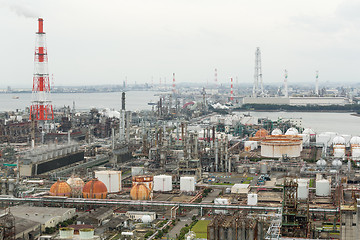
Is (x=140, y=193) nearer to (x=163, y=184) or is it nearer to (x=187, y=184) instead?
(x=163, y=184)

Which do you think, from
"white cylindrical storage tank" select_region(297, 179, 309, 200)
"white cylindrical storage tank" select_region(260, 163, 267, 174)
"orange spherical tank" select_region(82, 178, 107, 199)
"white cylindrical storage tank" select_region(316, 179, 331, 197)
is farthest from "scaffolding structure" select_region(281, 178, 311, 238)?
"white cylindrical storage tank" select_region(260, 163, 267, 174)

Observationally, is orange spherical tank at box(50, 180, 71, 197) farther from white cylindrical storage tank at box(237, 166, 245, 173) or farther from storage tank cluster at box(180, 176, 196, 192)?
white cylindrical storage tank at box(237, 166, 245, 173)

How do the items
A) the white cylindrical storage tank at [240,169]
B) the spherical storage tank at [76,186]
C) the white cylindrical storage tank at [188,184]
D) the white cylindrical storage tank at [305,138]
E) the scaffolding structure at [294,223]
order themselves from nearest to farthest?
1. the scaffolding structure at [294,223]
2. the spherical storage tank at [76,186]
3. the white cylindrical storage tank at [188,184]
4. the white cylindrical storage tank at [240,169]
5. the white cylindrical storage tank at [305,138]

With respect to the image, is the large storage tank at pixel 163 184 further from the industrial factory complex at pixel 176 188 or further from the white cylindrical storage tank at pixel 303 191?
the white cylindrical storage tank at pixel 303 191

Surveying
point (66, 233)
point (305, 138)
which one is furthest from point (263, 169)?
point (66, 233)

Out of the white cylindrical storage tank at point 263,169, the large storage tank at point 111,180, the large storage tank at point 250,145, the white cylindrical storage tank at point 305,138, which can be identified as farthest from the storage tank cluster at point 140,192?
the white cylindrical storage tank at point 305,138
